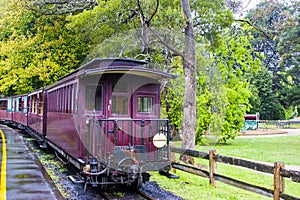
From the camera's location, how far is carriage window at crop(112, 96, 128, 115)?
8758 millimetres

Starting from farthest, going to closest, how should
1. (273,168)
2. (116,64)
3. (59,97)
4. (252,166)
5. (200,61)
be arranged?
(200,61) → (59,97) → (116,64) → (252,166) → (273,168)

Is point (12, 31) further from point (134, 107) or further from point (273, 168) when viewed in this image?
point (273, 168)

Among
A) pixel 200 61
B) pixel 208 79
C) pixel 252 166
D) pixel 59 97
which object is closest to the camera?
pixel 252 166

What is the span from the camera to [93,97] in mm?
8820

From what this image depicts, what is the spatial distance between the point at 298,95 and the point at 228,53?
65.7 ft

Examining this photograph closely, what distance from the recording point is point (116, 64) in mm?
9008

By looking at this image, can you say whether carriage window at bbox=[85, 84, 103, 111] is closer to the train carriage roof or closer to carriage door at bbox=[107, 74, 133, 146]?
carriage door at bbox=[107, 74, 133, 146]

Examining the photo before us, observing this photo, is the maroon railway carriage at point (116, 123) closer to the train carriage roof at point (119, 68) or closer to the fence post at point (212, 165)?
the train carriage roof at point (119, 68)

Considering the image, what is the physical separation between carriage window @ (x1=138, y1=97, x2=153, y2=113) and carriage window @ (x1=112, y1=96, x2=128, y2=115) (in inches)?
15.6

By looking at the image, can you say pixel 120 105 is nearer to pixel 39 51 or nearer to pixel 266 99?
pixel 39 51

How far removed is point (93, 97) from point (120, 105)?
0.69 m

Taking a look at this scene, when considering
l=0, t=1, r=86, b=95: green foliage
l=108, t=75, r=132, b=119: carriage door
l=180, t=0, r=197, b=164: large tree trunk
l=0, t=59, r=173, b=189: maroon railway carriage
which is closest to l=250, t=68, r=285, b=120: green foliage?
l=0, t=1, r=86, b=95: green foliage

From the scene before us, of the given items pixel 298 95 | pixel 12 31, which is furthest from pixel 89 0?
pixel 298 95

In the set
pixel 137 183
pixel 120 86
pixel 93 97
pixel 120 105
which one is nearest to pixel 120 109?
pixel 120 105
